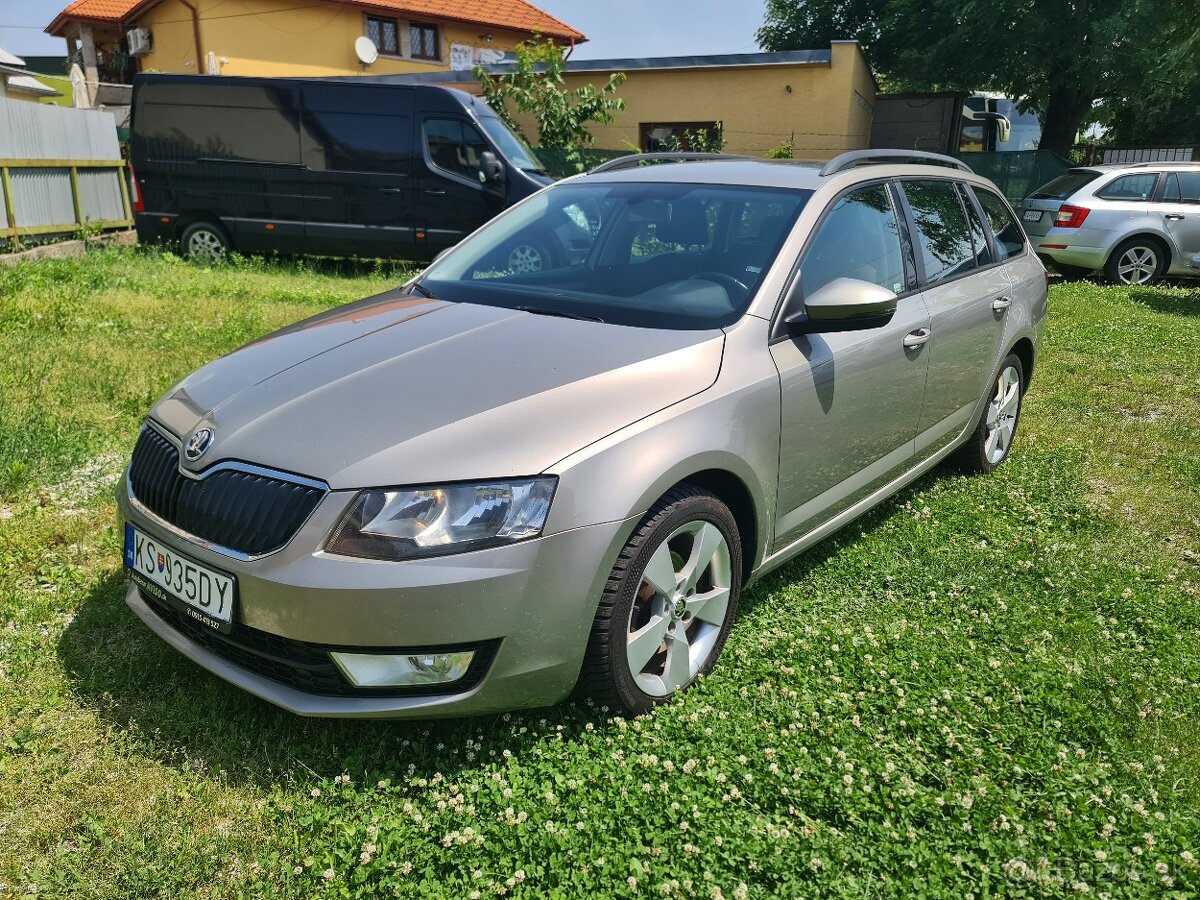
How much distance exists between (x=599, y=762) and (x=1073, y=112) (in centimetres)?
2572

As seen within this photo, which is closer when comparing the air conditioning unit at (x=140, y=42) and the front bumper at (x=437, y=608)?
the front bumper at (x=437, y=608)

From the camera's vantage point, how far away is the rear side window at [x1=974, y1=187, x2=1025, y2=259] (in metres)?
5.07

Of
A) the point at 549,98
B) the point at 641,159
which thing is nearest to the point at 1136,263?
the point at 549,98

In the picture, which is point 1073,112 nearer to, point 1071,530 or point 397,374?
point 1071,530

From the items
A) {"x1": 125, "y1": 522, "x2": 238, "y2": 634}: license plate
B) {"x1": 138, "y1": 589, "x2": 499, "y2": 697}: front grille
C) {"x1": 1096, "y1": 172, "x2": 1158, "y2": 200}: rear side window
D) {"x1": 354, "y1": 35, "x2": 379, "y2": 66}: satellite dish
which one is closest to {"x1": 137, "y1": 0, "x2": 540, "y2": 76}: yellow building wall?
{"x1": 354, "y1": 35, "x2": 379, "y2": 66}: satellite dish

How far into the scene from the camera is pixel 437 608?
7.84 ft

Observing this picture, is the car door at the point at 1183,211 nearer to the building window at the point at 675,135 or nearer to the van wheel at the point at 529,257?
the building window at the point at 675,135

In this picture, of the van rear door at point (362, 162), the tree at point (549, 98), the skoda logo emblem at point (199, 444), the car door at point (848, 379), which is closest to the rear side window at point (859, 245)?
the car door at point (848, 379)

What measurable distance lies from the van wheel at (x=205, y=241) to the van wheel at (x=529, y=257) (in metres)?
9.11

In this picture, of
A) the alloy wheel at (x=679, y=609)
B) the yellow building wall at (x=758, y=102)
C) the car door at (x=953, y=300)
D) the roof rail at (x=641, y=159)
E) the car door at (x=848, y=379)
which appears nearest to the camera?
the alloy wheel at (x=679, y=609)

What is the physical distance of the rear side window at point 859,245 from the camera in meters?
3.49

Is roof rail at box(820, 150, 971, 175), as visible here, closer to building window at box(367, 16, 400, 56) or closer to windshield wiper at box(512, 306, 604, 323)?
windshield wiper at box(512, 306, 604, 323)

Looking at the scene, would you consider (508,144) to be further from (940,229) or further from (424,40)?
(424,40)

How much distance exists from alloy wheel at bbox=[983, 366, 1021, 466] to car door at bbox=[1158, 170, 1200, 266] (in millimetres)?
8774
